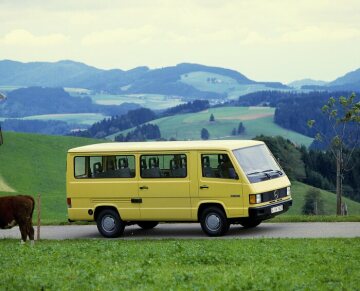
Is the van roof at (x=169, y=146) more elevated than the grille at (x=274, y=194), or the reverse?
the van roof at (x=169, y=146)

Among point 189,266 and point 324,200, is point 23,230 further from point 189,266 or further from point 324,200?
point 324,200

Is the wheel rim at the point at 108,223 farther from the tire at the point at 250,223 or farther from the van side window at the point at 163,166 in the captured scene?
the tire at the point at 250,223

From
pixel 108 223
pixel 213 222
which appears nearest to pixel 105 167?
pixel 108 223

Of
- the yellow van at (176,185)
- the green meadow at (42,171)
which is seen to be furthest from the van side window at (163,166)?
the green meadow at (42,171)

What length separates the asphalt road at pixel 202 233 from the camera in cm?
2256

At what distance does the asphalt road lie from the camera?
22.6 metres

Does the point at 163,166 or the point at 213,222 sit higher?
the point at 163,166

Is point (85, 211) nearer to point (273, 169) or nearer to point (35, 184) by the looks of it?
point (273, 169)

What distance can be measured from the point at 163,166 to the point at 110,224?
2.19 metres

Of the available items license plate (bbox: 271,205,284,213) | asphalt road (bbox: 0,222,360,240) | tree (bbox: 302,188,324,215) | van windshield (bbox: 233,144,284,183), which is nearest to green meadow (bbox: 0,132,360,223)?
tree (bbox: 302,188,324,215)

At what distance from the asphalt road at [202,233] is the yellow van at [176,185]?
40cm

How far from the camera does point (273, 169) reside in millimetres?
23781

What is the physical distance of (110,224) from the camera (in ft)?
78.6

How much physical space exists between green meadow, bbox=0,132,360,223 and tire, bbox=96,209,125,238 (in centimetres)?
5255
